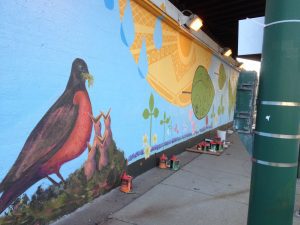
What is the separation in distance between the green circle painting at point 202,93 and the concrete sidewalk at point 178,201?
9.06ft

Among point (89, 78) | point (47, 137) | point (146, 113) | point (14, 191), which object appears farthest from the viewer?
point (146, 113)

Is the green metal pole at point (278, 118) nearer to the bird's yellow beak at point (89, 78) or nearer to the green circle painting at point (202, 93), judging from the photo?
the bird's yellow beak at point (89, 78)

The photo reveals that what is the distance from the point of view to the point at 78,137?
4.03 m

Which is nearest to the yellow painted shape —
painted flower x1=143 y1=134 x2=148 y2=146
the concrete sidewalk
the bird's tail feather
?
painted flower x1=143 y1=134 x2=148 y2=146

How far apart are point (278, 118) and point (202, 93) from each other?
7.53 m

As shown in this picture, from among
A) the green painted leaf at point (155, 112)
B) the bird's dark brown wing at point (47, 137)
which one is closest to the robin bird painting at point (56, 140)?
the bird's dark brown wing at point (47, 137)

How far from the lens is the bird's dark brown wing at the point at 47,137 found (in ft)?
10.6

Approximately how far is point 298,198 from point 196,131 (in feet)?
14.5

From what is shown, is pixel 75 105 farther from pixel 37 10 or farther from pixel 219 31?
pixel 219 31

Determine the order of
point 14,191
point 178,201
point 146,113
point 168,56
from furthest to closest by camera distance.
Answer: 1. point 168,56
2. point 146,113
3. point 178,201
4. point 14,191

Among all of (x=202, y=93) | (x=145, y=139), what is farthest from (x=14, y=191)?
(x=202, y=93)

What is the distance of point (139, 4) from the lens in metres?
5.27

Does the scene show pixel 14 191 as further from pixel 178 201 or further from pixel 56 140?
pixel 178 201

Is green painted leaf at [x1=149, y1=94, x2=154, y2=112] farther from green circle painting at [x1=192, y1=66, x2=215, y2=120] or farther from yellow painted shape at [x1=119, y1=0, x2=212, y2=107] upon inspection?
green circle painting at [x1=192, y1=66, x2=215, y2=120]
